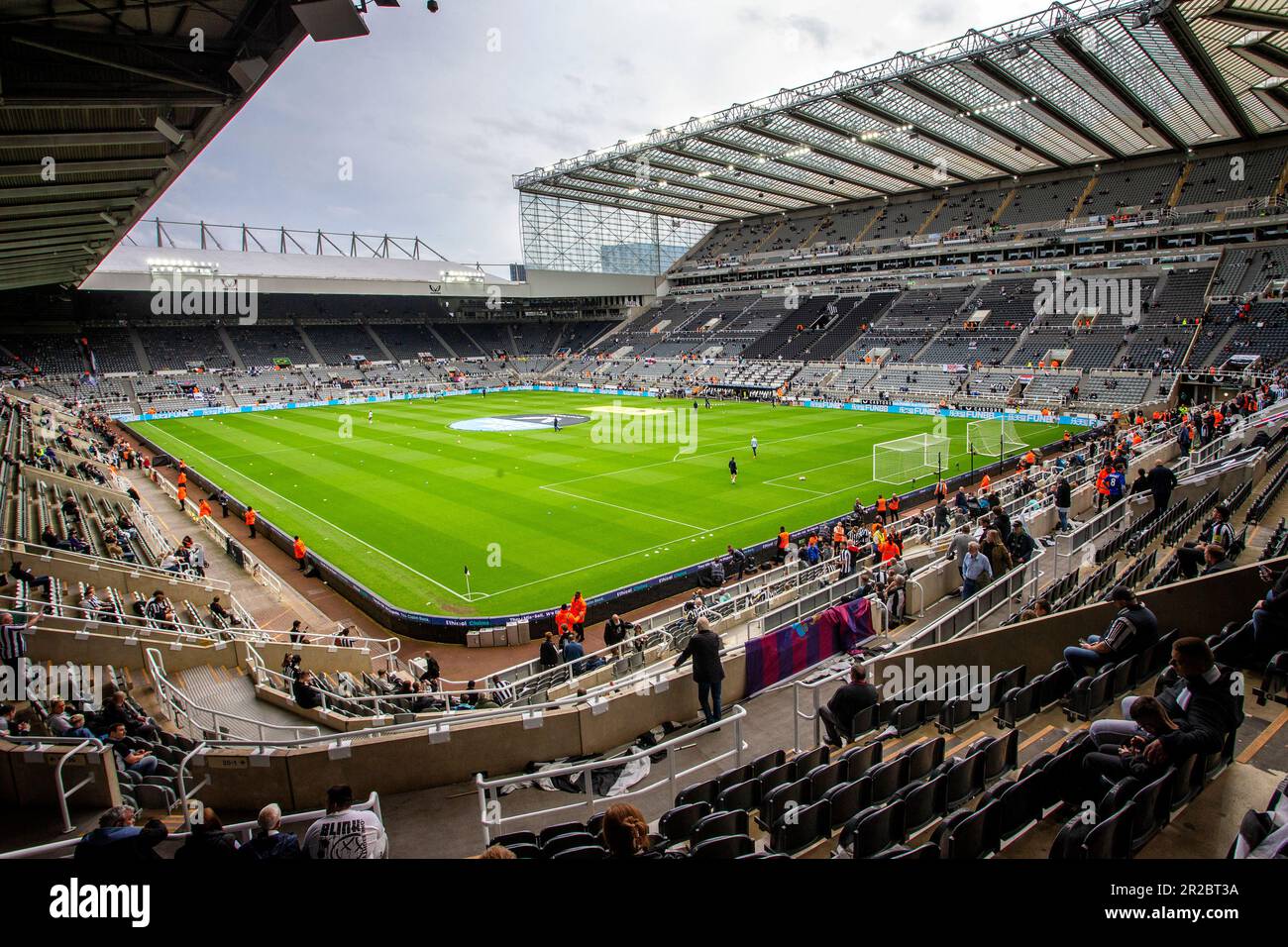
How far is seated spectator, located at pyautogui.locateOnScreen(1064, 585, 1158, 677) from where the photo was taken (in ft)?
23.6

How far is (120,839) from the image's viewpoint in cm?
419

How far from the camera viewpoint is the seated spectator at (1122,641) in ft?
23.6

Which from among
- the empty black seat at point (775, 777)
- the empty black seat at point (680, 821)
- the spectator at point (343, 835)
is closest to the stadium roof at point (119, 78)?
the spectator at point (343, 835)

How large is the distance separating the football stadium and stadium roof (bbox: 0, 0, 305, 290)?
76 millimetres

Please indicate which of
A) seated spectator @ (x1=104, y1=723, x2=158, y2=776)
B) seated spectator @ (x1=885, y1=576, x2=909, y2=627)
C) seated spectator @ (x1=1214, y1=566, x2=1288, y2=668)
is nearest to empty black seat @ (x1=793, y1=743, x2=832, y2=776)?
seated spectator @ (x1=1214, y1=566, x2=1288, y2=668)

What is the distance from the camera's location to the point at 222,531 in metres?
23.1

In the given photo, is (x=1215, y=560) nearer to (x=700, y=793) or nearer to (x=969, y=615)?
(x=969, y=615)

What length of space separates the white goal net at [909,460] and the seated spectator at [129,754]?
26321 millimetres

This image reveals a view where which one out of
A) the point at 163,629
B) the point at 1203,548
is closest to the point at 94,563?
the point at 163,629

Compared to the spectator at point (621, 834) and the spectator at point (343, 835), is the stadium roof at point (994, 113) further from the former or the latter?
the spectator at point (343, 835)

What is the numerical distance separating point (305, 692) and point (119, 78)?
9.12 metres

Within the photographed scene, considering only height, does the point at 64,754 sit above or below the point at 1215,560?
below
